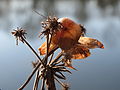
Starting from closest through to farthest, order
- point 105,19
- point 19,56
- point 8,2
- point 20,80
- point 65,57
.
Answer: point 65,57 → point 20,80 → point 19,56 → point 105,19 → point 8,2

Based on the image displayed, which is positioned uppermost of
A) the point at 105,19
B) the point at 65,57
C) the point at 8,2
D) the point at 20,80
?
the point at 8,2

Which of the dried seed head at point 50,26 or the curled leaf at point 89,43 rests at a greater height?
the dried seed head at point 50,26

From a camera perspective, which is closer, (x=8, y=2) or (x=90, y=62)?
(x=90, y=62)

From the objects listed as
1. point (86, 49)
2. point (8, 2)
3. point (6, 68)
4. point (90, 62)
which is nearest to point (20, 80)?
point (6, 68)

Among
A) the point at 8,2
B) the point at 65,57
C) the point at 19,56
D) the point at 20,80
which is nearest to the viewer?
the point at 65,57

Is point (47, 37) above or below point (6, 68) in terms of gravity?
below

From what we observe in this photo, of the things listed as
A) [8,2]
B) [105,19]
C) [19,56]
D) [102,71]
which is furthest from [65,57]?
[8,2]

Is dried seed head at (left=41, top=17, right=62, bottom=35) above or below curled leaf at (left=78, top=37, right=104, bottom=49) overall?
above

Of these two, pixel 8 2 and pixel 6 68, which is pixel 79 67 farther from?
pixel 8 2
